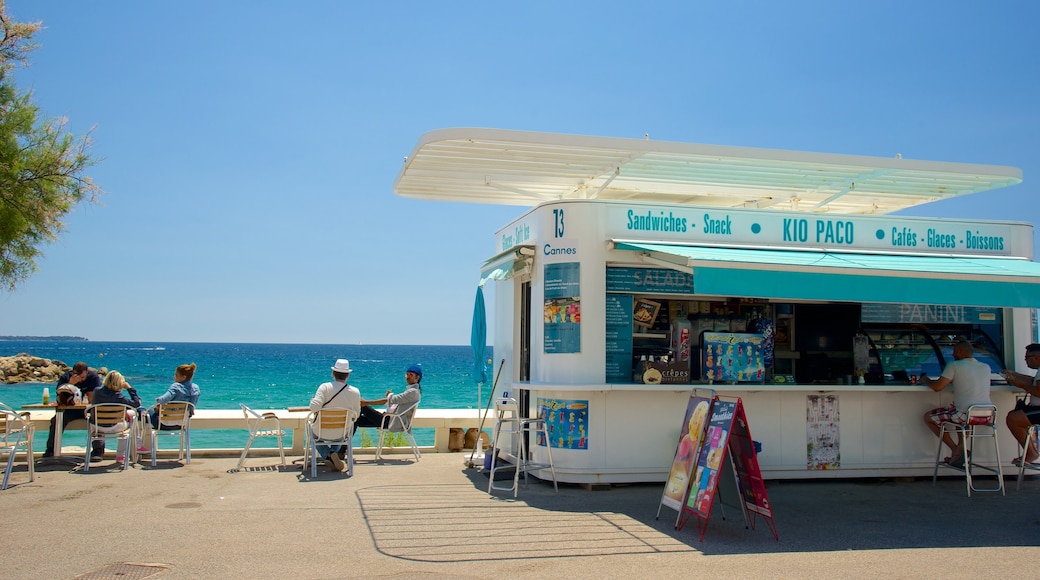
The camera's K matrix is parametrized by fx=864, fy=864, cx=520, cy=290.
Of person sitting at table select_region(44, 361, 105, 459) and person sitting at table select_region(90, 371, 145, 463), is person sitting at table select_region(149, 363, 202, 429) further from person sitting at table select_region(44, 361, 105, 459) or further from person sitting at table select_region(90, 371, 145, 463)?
person sitting at table select_region(44, 361, 105, 459)

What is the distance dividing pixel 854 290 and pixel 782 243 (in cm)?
Answer: 140

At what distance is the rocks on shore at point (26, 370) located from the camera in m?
49.6

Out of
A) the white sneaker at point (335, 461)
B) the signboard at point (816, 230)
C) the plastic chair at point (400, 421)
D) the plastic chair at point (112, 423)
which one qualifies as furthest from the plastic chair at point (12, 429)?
the signboard at point (816, 230)

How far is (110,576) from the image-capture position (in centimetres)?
498

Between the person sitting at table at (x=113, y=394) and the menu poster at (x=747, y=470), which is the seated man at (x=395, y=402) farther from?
the menu poster at (x=747, y=470)

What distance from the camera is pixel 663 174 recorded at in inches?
370

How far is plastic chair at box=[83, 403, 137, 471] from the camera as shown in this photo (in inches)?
361

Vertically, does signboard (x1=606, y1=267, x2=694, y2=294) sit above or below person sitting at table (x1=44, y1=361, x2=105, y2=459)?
above

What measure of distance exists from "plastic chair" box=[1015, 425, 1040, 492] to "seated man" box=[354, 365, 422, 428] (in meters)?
6.42

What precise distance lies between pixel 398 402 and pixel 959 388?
20.1 ft

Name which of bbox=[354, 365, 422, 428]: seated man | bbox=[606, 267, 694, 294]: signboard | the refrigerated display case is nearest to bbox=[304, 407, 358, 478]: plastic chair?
bbox=[354, 365, 422, 428]: seated man

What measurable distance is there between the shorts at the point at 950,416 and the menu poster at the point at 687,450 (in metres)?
3.38

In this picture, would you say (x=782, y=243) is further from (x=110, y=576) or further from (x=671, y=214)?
(x=110, y=576)

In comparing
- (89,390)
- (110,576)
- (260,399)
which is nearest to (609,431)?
(110,576)
